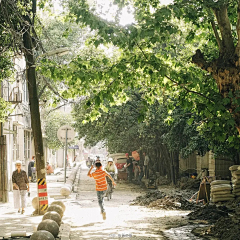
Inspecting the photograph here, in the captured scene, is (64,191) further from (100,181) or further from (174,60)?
(174,60)

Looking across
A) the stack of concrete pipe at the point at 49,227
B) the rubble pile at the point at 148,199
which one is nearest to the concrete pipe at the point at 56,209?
the stack of concrete pipe at the point at 49,227

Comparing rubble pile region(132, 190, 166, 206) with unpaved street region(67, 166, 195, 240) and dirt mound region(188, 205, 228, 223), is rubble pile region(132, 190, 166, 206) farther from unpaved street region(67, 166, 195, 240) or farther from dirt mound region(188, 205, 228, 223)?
dirt mound region(188, 205, 228, 223)

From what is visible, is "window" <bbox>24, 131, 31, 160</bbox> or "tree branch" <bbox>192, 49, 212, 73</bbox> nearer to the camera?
"tree branch" <bbox>192, 49, 212, 73</bbox>

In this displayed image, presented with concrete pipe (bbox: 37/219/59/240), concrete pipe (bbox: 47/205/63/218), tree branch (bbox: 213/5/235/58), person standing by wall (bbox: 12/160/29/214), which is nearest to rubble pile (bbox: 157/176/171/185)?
person standing by wall (bbox: 12/160/29/214)

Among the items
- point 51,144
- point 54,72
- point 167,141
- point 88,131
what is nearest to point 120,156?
point 88,131

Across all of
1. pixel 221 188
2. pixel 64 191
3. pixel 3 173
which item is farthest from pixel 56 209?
pixel 221 188

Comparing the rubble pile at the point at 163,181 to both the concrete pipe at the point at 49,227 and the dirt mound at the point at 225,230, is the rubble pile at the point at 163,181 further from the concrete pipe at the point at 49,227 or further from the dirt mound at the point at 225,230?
the concrete pipe at the point at 49,227

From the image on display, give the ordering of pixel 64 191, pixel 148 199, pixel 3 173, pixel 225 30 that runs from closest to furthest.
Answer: pixel 225 30, pixel 3 173, pixel 148 199, pixel 64 191

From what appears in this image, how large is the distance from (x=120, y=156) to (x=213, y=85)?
23245 millimetres

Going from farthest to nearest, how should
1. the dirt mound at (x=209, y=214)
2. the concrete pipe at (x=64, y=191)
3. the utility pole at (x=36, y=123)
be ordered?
the concrete pipe at (x=64, y=191) → the utility pole at (x=36, y=123) → the dirt mound at (x=209, y=214)

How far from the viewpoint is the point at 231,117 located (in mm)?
11281

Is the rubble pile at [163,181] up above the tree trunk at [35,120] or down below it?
below

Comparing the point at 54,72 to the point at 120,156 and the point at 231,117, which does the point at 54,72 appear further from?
the point at 120,156

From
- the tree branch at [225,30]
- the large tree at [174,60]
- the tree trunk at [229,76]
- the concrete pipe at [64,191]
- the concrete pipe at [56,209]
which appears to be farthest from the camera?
the concrete pipe at [64,191]
